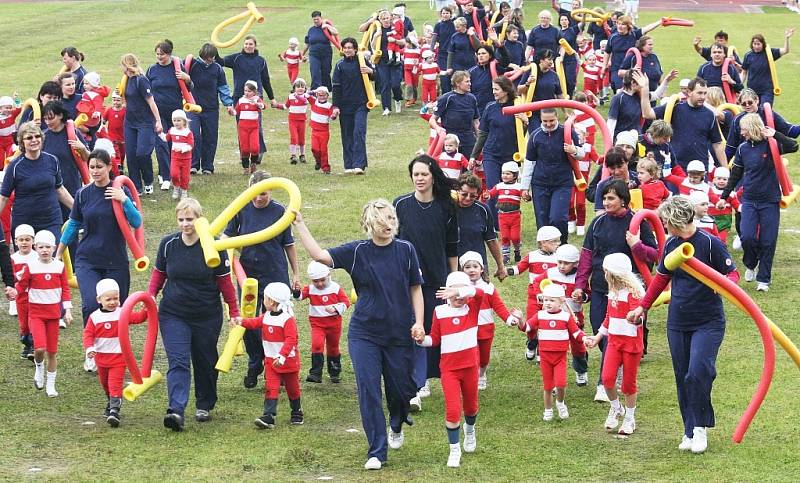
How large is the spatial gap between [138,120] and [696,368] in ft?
39.7

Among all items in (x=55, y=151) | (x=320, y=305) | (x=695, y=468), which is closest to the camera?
(x=695, y=468)

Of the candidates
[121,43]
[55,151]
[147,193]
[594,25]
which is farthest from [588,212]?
[121,43]

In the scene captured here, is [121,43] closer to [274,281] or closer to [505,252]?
[505,252]

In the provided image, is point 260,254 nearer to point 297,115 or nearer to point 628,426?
point 628,426

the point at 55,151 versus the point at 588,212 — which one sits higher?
A: the point at 55,151

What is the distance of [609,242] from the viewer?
11.8 meters

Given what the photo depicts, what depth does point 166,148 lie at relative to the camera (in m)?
21.2

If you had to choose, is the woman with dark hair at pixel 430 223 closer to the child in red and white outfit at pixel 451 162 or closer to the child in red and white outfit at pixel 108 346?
the child in red and white outfit at pixel 108 346

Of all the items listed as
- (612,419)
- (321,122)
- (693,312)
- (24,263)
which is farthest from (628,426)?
(321,122)

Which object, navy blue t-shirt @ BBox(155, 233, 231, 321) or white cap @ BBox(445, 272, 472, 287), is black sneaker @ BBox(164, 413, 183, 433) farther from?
white cap @ BBox(445, 272, 472, 287)

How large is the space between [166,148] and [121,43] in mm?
Answer: 20270

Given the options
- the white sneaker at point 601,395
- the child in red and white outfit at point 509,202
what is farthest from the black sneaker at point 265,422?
the child in red and white outfit at point 509,202

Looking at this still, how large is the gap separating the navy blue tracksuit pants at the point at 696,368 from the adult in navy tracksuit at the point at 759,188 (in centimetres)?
536

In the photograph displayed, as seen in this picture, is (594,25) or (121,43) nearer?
(594,25)
